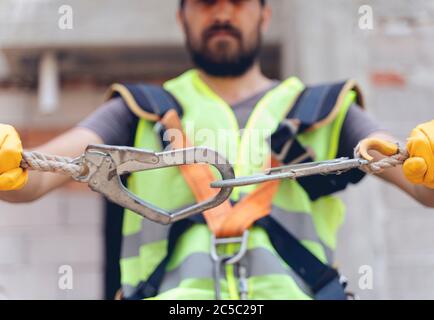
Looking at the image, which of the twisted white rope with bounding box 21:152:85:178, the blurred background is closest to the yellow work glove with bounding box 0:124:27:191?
the twisted white rope with bounding box 21:152:85:178

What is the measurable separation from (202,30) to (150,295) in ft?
1.69

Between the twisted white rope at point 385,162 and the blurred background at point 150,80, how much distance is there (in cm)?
115

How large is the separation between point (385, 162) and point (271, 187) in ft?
0.99

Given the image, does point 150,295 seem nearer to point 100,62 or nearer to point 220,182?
point 220,182

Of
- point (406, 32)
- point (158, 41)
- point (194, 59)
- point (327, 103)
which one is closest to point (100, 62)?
point (158, 41)

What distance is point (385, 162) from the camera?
4.13ft

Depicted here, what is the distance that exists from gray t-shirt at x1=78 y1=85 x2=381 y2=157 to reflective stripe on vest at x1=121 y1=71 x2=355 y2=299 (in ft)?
0.05

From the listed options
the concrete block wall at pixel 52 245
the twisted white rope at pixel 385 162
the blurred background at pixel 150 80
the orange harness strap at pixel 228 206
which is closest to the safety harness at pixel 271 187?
the orange harness strap at pixel 228 206

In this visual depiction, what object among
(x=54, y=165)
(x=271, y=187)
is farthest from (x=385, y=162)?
(x=54, y=165)

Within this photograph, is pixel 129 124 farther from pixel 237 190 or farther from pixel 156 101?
pixel 237 190

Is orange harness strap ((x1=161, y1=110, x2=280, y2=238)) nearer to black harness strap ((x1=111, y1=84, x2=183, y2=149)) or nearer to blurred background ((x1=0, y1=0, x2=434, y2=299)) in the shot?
black harness strap ((x1=111, y1=84, x2=183, y2=149))

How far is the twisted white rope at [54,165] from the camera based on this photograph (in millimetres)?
1221

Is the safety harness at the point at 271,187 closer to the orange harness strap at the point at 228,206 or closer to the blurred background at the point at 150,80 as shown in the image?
the orange harness strap at the point at 228,206

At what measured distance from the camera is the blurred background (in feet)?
8.34
